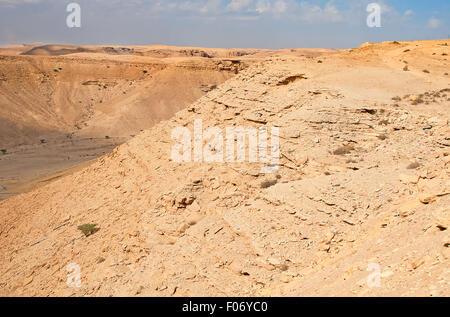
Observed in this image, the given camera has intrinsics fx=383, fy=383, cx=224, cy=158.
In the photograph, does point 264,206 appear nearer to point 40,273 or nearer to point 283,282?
point 283,282

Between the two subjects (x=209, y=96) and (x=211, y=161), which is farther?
(x=209, y=96)

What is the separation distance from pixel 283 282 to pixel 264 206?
1627 millimetres

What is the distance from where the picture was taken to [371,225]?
5215 mm

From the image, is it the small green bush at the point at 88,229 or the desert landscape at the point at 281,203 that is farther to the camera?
the small green bush at the point at 88,229

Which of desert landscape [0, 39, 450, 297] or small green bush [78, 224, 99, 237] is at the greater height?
desert landscape [0, 39, 450, 297]

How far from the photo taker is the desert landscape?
4.81 meters

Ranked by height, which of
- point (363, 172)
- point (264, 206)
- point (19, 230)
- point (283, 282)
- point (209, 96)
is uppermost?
point (209, 96)

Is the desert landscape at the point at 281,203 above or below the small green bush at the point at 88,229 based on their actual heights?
above

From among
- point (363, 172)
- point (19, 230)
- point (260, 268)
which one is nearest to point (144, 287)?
point (260, 268)

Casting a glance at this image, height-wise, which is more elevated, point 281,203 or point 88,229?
point 281,203

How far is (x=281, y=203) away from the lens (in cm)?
626

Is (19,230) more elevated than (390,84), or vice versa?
(390,84)

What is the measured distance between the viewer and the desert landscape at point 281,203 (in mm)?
4809

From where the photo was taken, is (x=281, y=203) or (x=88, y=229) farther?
(x=88, y=229)
